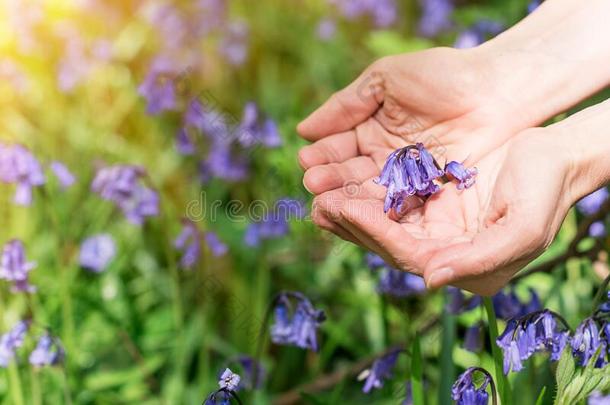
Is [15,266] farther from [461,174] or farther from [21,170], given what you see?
[461,174]

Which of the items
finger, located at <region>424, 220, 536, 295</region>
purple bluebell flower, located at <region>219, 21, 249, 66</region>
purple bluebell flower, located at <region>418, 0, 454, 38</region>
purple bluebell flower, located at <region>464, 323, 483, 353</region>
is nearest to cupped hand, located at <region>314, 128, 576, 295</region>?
finger, located at <region>424, 220, 536, 295</region>

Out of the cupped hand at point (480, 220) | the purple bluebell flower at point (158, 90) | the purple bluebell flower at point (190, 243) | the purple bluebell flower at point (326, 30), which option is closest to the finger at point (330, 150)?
the cupped hand at point (480, 220)

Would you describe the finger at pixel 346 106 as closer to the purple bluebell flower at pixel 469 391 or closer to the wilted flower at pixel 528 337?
the wilted flower at pixel 528 337

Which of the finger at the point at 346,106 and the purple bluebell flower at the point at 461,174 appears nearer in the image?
the purple bluebell flower at the point at 461,174

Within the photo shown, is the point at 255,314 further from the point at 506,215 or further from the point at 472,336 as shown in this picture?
the point at 506,215

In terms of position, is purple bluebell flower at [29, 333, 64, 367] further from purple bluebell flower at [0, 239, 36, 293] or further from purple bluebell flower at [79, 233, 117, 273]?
purple bluebell flower at [79, 233, 117, 273]

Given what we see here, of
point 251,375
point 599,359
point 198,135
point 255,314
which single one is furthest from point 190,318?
point 599,359

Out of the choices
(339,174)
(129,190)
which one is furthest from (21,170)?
(339,174)
